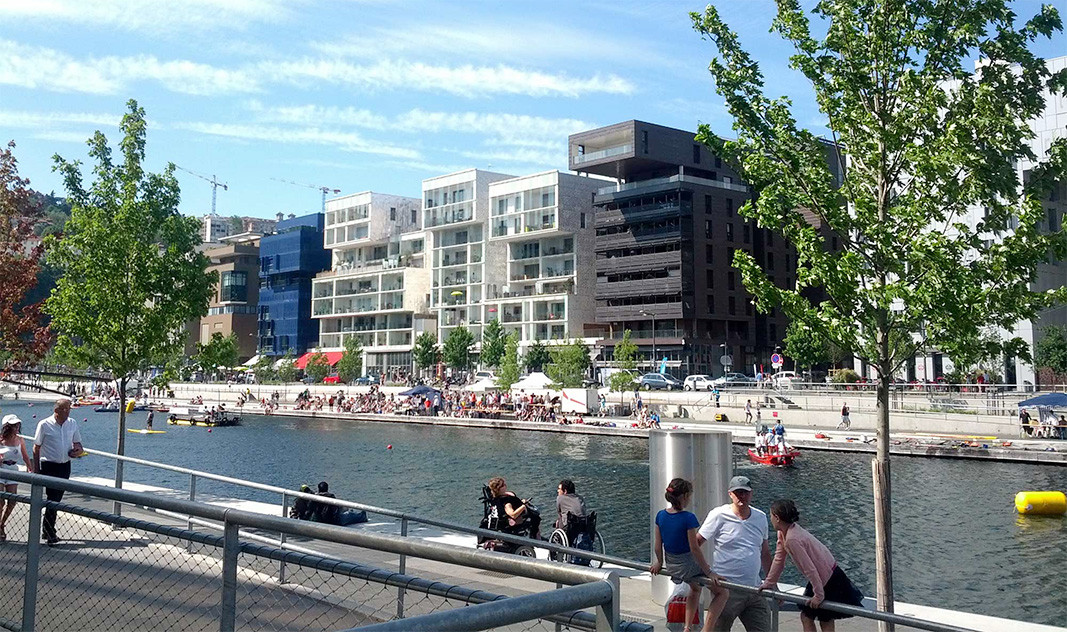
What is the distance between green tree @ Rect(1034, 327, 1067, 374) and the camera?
58.1 meters

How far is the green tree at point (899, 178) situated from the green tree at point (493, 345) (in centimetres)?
8612

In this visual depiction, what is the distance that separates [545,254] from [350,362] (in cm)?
2865

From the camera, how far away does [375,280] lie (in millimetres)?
126062

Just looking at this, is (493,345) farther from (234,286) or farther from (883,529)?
(883,529)

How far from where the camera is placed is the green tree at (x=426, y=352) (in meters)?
108

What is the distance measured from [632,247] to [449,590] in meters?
95.1

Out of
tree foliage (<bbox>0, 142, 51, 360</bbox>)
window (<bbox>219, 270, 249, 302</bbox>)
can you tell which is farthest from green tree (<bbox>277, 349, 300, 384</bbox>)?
tree foliage (<bbox>0, 142, 51, 360</bbox>)

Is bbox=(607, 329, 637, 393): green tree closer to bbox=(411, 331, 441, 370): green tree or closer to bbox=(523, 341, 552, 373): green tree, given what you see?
bbox=(523, 341, 552, 373): green tree

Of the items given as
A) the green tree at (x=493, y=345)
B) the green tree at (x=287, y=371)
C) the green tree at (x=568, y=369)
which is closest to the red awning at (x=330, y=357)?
the green tree at (x=287, y=371)

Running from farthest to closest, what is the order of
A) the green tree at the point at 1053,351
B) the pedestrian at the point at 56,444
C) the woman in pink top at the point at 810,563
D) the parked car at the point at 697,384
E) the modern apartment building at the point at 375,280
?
the modern apartment building at the point at 375,280
the parked car at the point at 697,384
the green tree at the point at 1053,351
the pedestrian at the point at 56,444
the woman in pink top at the point at 810,563

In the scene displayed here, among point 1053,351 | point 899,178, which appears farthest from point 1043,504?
point 1053,351

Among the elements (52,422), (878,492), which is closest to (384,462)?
(52,422)

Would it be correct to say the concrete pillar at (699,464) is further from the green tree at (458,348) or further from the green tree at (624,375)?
the green tree at (458,348)

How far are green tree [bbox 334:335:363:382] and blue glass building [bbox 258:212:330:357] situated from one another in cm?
2307
